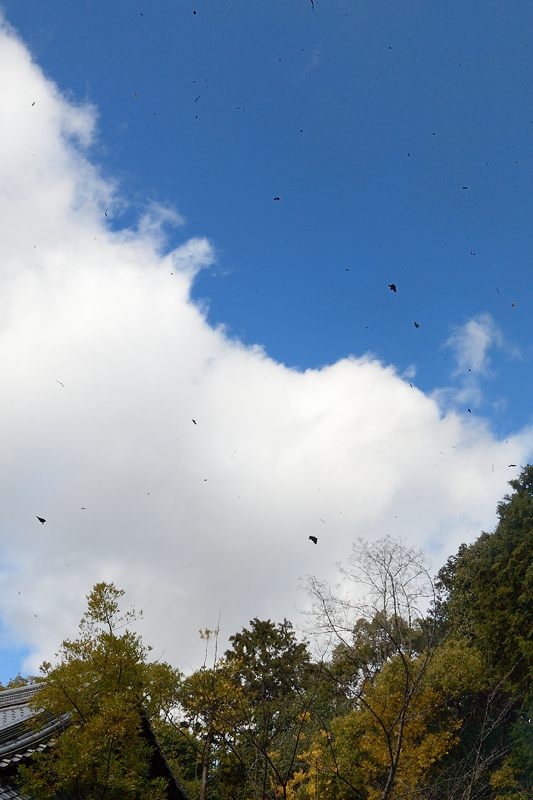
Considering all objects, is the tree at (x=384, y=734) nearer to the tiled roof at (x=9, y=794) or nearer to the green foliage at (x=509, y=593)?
the green foliage at (x=509, y=593)

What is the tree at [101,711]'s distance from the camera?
7508 millimetres

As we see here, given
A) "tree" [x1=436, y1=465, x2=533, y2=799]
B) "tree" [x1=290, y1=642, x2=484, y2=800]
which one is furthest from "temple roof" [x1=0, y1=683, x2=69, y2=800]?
"tree" [x1=436, y1=465, x2=533, y2=799]

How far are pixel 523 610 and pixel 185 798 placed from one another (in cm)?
1215

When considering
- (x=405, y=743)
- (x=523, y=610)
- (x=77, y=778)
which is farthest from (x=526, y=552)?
(x=77, y=778)

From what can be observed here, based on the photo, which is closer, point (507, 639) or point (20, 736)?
point (20, 736)

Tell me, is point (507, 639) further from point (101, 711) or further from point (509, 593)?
point (101, 711)

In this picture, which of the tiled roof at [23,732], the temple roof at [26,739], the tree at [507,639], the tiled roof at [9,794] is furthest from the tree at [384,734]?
the tiled roof at [9,794]

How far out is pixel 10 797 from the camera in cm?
675

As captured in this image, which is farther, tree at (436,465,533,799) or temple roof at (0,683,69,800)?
tree at (436,465,533,799)

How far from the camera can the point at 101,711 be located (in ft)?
26.9

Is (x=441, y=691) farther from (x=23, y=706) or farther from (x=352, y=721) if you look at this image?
(x=23, y=706)

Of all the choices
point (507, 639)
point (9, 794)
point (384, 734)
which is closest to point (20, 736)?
point (9, 794)

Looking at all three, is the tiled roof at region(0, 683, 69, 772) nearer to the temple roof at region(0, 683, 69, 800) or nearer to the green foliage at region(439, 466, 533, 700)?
the temple roof at region(0, 683, 69, 800)

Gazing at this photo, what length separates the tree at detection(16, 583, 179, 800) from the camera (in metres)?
7.51
